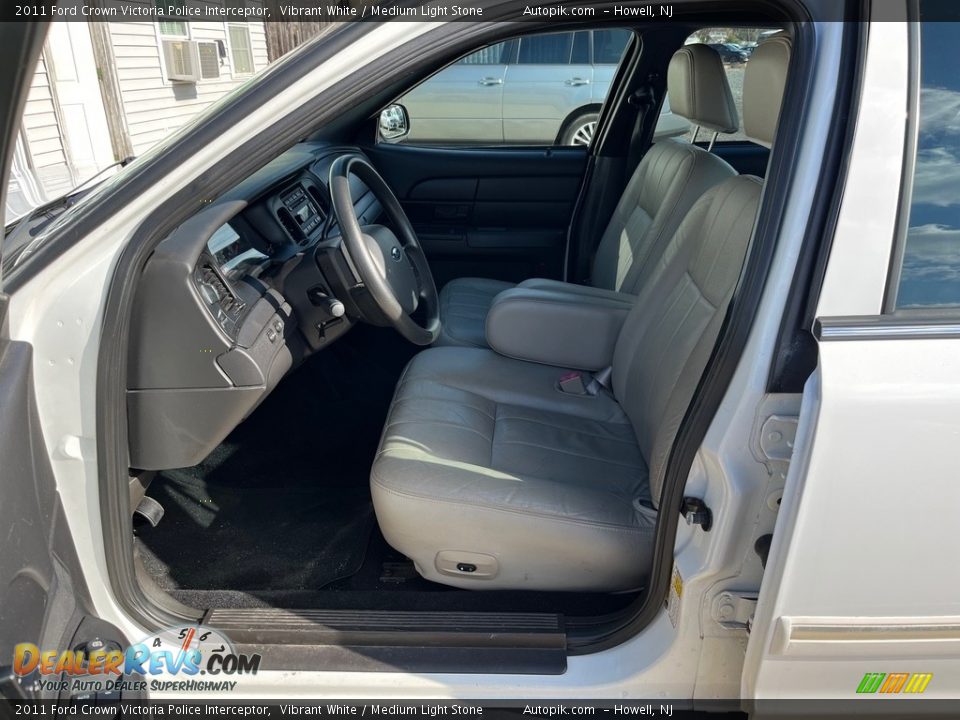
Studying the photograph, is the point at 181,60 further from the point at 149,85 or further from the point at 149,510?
the point at 149,510

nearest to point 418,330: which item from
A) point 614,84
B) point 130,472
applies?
point 130,472

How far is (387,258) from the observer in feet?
6.56

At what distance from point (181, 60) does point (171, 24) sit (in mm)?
344

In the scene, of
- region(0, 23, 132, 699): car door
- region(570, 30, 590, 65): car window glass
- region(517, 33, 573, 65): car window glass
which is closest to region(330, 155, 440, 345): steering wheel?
region(0, 23, 132, 699): car door

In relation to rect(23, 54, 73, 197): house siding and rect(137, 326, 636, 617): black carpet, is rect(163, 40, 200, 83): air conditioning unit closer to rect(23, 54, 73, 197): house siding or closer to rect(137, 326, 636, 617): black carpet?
rect(23, 54, 73, 197): house siding

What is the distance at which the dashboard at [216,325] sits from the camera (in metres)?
1.40

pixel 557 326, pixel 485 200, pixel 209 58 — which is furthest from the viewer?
pixel 209 58

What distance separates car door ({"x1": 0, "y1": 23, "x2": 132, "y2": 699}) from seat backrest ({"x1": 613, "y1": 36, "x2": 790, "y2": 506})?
1.14 metres

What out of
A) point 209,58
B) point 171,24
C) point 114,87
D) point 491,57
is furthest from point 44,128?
point 491,57

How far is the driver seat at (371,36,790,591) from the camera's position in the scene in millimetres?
1523

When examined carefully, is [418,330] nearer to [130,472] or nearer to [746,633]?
[130,472]

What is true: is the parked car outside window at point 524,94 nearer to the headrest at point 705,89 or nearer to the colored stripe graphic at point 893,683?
the headrest at point 705,89

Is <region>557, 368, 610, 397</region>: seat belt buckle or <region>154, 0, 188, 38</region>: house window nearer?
<region>557, 368, 610, 397</region>: seat belt buckle

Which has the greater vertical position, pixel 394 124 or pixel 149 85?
pixel 394 124
